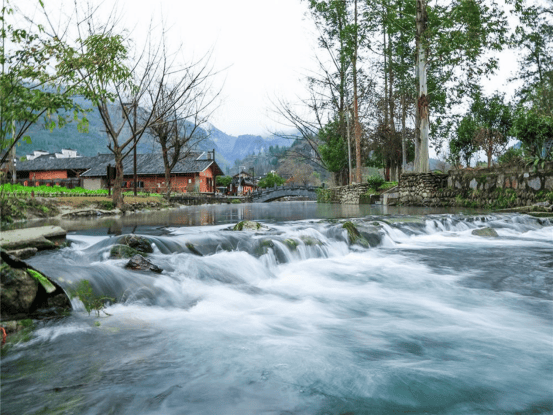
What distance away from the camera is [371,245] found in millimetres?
7496

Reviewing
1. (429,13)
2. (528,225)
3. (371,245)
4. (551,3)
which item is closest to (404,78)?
(429,13)

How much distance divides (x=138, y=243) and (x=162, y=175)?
43060 mm

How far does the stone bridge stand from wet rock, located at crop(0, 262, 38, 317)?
39624mm

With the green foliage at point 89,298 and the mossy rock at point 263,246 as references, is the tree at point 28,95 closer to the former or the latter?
the green foliage at point 89,298

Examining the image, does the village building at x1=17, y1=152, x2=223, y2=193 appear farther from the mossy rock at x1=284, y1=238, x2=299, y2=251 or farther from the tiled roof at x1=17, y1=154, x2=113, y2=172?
the mossy rock at x1=284, y1=238, x2=299, y2=251

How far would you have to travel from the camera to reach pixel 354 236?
24.1 feet

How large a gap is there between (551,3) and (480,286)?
33.3m

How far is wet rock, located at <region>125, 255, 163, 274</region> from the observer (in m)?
4.34

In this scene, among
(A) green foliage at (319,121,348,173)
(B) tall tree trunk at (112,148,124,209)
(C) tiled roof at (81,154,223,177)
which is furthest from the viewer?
(C) tiled roof at (81,154,223,177)

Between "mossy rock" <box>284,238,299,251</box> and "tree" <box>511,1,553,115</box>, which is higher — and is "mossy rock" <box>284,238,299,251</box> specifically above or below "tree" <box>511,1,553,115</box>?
below

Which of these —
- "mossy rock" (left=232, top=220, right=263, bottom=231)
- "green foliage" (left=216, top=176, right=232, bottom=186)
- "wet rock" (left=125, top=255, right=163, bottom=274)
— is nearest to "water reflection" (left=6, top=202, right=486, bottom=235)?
"mossy rock" (left=232, top=220, right=263, bottom=231)

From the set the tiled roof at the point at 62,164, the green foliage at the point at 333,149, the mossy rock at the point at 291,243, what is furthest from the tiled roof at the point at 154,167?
the mossy rock at the point at 291,243

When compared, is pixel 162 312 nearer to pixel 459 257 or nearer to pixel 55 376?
pixel 55 376

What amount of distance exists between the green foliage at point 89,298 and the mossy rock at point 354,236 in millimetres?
4868
